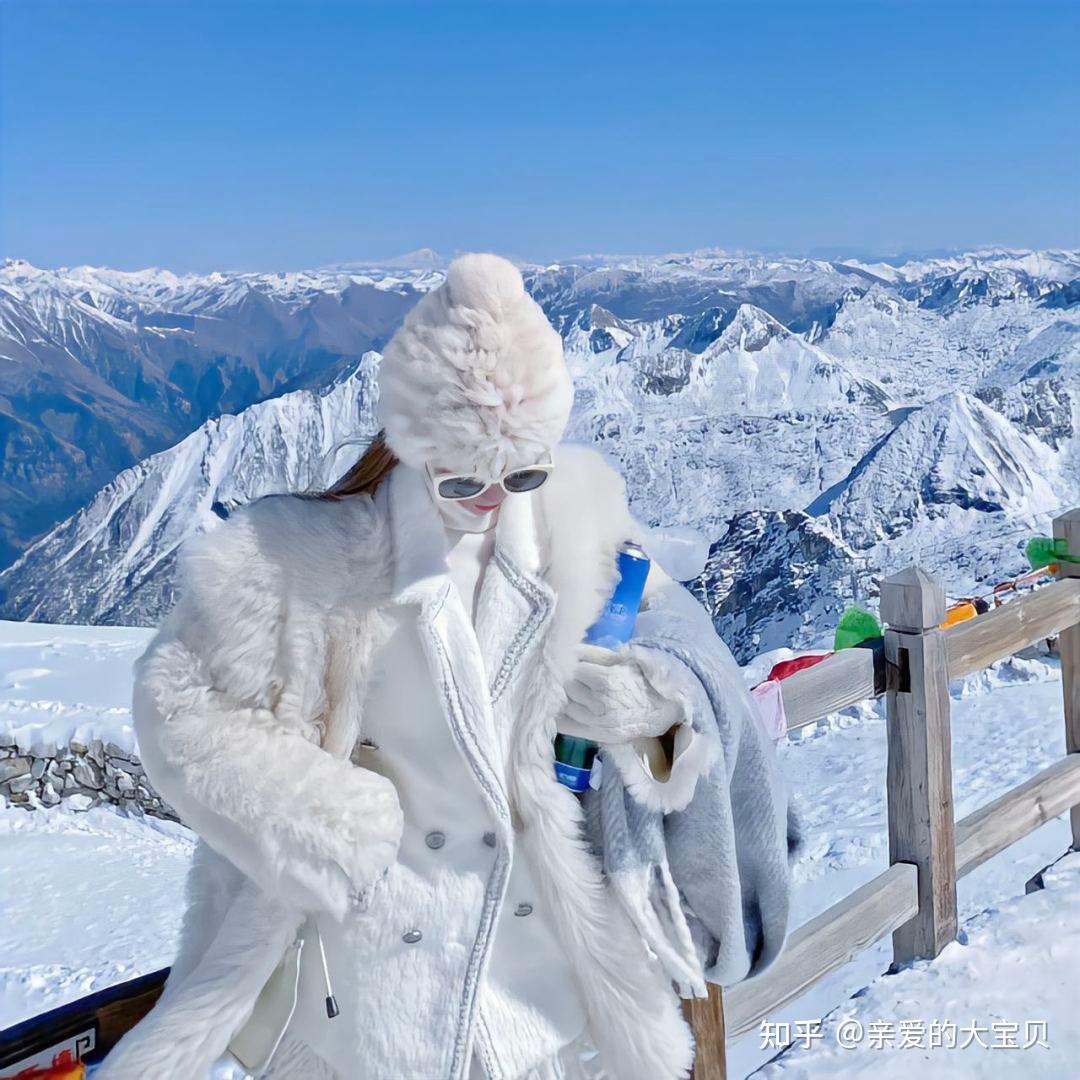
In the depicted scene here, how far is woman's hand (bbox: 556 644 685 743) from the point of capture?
155cm

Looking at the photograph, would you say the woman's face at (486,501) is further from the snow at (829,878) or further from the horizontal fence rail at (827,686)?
the snow at (829,878)

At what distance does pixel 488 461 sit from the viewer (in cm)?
148

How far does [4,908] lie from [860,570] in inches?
701

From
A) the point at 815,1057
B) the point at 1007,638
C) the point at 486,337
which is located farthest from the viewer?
the point at 1007,638

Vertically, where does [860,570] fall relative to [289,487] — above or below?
below

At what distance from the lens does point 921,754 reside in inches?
130

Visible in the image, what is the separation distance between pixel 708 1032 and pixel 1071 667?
2732 mm

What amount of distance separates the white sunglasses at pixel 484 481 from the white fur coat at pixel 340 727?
87 millimetres

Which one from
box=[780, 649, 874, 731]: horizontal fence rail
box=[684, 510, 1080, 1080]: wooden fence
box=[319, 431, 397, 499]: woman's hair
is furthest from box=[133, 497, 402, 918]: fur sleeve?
box=[780, 649, 874, 731]: horizontal fence rail

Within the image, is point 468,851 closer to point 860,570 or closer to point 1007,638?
point 1007,638

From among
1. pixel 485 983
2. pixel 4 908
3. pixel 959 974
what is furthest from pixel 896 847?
pixel 4 908

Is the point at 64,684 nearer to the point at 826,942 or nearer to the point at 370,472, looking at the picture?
the point at 826,942

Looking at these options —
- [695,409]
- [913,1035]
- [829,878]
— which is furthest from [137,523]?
[695,409]

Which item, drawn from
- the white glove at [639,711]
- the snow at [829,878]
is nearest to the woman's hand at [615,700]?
the white glove at [639,711]
